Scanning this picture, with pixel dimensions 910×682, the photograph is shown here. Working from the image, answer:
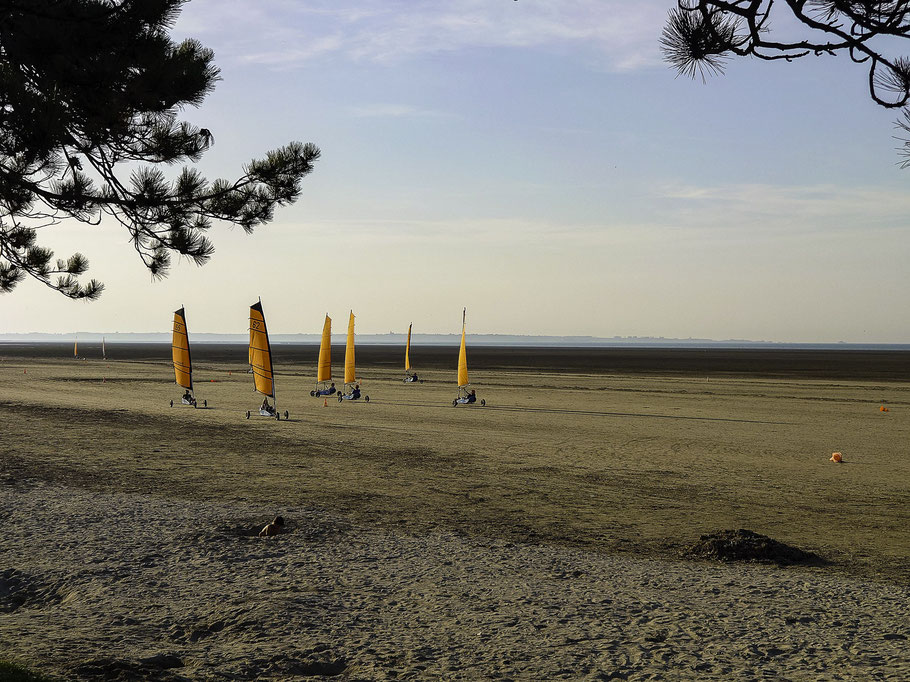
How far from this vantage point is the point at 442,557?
785 cm

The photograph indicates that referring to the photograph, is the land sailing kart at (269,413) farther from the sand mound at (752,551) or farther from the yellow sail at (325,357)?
the sand mound at (752,551)

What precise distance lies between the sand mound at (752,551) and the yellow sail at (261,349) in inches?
603

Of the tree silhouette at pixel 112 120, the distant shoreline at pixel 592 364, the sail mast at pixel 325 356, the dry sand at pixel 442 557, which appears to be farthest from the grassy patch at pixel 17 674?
the distant shoreline at pixel 592 364

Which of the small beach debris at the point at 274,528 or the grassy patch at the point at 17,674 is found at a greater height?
the grassy patch at the point at 17,674

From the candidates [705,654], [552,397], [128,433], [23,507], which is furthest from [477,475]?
[552,397]

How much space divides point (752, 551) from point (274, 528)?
4.98 meters

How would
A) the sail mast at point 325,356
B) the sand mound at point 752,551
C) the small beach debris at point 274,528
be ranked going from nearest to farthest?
the sand mound at point 752,551 → the small beach debris at point 274,528 → the sail mast at point 325,356

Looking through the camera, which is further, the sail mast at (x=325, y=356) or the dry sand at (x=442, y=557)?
the sail mast at (x=325, y=356)

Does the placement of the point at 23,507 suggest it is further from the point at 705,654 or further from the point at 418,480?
the point at 705,654

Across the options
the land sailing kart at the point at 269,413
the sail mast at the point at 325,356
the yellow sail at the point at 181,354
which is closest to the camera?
the land sailing kart at the point at 269,413

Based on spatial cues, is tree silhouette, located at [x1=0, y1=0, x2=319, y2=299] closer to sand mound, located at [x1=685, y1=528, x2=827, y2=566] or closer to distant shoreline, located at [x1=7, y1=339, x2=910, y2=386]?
sand mound, located at [x1=685, y1=528, x2=827, y2=566]

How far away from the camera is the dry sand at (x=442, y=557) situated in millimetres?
5441

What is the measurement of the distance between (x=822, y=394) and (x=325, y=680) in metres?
34.2

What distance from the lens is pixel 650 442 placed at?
1770 centimetres
